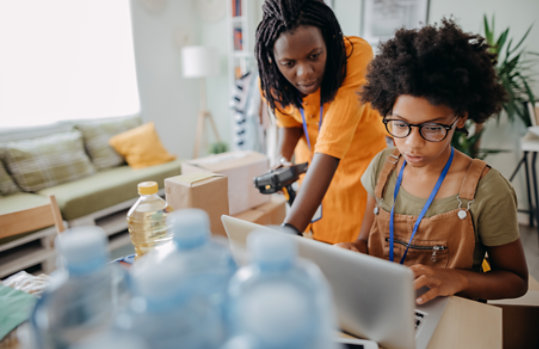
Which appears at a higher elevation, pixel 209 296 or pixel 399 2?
pixel 399 2

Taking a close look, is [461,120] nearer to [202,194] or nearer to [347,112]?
[347,112]

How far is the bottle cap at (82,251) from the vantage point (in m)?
0.41

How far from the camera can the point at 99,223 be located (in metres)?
2.84

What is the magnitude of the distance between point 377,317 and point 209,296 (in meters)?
0.34

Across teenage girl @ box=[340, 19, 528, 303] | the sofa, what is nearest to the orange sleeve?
teenage girl @ box=[340, 19, 528, 303]

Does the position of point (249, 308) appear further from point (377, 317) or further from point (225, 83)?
point (225, 83)

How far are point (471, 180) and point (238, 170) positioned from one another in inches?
34.1

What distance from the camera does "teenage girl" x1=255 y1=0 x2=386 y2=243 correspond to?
1.08 meters

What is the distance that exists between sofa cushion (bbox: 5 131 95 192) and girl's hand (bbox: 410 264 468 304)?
9.71 feet

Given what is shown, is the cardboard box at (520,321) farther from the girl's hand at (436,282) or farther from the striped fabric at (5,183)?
the striped fabric at (5,183)

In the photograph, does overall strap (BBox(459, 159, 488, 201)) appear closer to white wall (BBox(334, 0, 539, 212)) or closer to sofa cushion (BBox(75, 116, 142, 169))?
white wall (BBox(334, 0, 539, 212))

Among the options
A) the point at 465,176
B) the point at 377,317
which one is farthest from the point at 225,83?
the point at 377,317

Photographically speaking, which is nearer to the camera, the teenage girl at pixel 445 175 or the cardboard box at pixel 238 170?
the teenage girl at pixel 445 175

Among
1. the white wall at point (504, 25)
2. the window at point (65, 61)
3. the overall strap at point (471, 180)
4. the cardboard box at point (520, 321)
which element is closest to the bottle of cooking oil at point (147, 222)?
the overall strap at point (471, 180)
